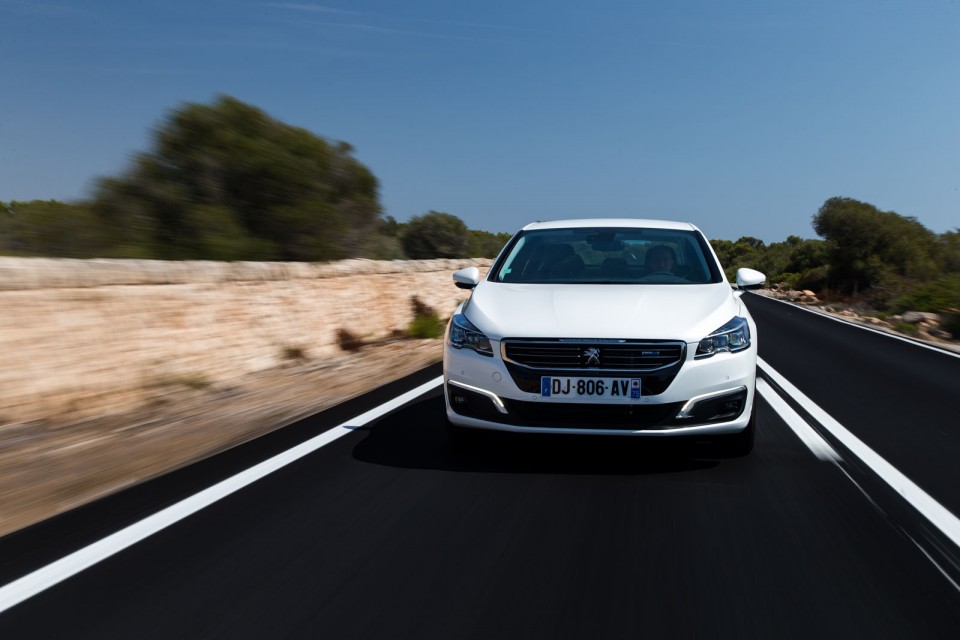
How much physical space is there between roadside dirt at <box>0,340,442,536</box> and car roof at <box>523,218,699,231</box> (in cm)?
245

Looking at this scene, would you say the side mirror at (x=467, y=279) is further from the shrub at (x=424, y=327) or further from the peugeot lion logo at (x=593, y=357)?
the shrub at (x=424, y=327)

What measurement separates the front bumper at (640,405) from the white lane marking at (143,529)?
1.25 m

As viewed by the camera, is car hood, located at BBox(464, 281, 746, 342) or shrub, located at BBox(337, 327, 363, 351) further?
shrub, located at BBox(337, 327, 363, 351)

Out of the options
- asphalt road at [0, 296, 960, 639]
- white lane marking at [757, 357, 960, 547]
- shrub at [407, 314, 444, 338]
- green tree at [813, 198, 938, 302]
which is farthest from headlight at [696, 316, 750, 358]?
green tree at [813, 198, 938, 302]

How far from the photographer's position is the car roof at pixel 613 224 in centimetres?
735

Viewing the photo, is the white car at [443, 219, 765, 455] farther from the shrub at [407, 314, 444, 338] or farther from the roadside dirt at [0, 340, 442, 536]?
the shrub at [407, 314, 444, 338]

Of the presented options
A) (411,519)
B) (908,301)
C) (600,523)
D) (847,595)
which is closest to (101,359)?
(411,519)

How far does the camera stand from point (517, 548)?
3.98 meters

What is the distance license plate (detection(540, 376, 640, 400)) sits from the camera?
5094mm

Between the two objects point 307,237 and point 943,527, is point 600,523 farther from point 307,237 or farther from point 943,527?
point 307,237

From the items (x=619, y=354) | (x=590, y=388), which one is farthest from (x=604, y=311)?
(x=590, y=388)

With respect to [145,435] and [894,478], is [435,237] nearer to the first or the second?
[145,435]

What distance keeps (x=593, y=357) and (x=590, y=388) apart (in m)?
0.18

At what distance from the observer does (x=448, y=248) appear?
30.2m
